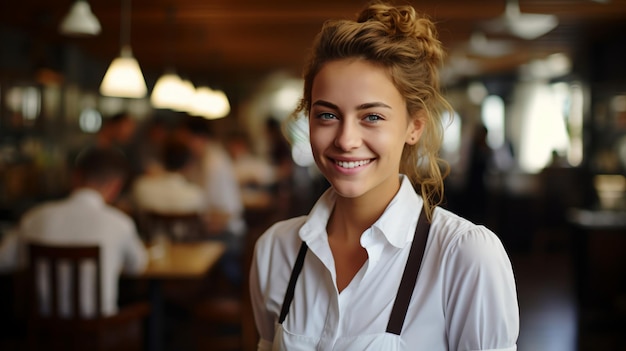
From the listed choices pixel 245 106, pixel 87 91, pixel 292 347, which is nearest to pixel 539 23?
pixel 292 347

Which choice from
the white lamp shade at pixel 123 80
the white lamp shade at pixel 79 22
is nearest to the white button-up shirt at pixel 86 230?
the white lamp shade at pixel 123 80

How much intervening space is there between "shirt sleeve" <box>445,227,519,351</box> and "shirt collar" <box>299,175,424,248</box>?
0.14 m

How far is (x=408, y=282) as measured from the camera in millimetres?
1521

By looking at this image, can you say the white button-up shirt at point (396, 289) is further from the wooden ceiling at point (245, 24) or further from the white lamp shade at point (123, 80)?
the wooden ceiling at point (245, 24)

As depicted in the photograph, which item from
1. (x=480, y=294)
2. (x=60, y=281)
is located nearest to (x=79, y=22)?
(x=60, y=281)

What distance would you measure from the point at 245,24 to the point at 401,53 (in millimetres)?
7763

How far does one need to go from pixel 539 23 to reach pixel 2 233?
556cm

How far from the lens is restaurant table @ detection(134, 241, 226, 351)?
4.09 meters

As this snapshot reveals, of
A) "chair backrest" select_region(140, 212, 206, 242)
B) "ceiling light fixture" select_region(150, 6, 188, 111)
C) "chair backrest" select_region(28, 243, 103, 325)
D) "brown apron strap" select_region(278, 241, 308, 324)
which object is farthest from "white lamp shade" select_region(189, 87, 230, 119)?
"brown apron strap" select_region(278, 241, 308, 324)

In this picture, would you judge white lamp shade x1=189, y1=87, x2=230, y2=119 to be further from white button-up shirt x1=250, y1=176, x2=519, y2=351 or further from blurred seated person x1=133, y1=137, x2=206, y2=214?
white button-up shirt x1=250, y1=176, x2=519, y2=351

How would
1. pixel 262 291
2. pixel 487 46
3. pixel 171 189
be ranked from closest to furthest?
pixel 262 291 → pixel 171 189 → pixel 487 46

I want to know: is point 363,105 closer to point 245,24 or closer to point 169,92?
point 169,92

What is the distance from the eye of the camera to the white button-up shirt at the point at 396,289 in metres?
1.45

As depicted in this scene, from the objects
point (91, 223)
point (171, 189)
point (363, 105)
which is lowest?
point (171, 189)
